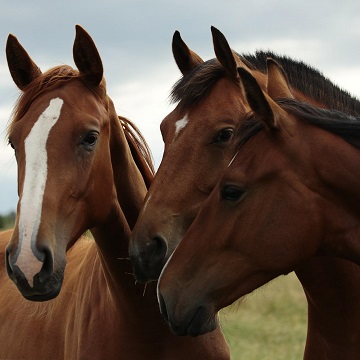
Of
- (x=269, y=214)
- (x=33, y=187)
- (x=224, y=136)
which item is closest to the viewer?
(x=269, y=214)

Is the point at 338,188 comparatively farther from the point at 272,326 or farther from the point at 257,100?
the point at 272,326

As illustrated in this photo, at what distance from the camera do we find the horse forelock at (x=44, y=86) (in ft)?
15.7

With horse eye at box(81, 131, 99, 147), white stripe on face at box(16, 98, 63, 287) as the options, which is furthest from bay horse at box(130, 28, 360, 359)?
white stripe on face at box(16, 98, 63, 287)

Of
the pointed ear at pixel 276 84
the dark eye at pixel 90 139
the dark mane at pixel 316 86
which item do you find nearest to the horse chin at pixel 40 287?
the dark eye at pixel 90 139

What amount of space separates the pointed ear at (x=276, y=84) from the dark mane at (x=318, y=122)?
445mm

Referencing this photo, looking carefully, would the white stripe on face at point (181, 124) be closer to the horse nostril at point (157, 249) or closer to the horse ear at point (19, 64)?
the horse nostril at point (157, 249)

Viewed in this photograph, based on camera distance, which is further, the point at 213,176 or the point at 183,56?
the point at 183,56

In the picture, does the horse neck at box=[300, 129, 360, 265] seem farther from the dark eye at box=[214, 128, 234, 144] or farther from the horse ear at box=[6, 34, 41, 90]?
the horse ear at box=[6, 34, 41, 90]

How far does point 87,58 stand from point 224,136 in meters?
0.99

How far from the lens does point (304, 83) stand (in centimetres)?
516

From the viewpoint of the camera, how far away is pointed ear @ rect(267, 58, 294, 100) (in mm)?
4582

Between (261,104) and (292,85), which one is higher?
(292,85)

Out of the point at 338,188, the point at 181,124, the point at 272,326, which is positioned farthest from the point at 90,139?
the point at 272,326

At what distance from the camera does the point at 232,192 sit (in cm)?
391
